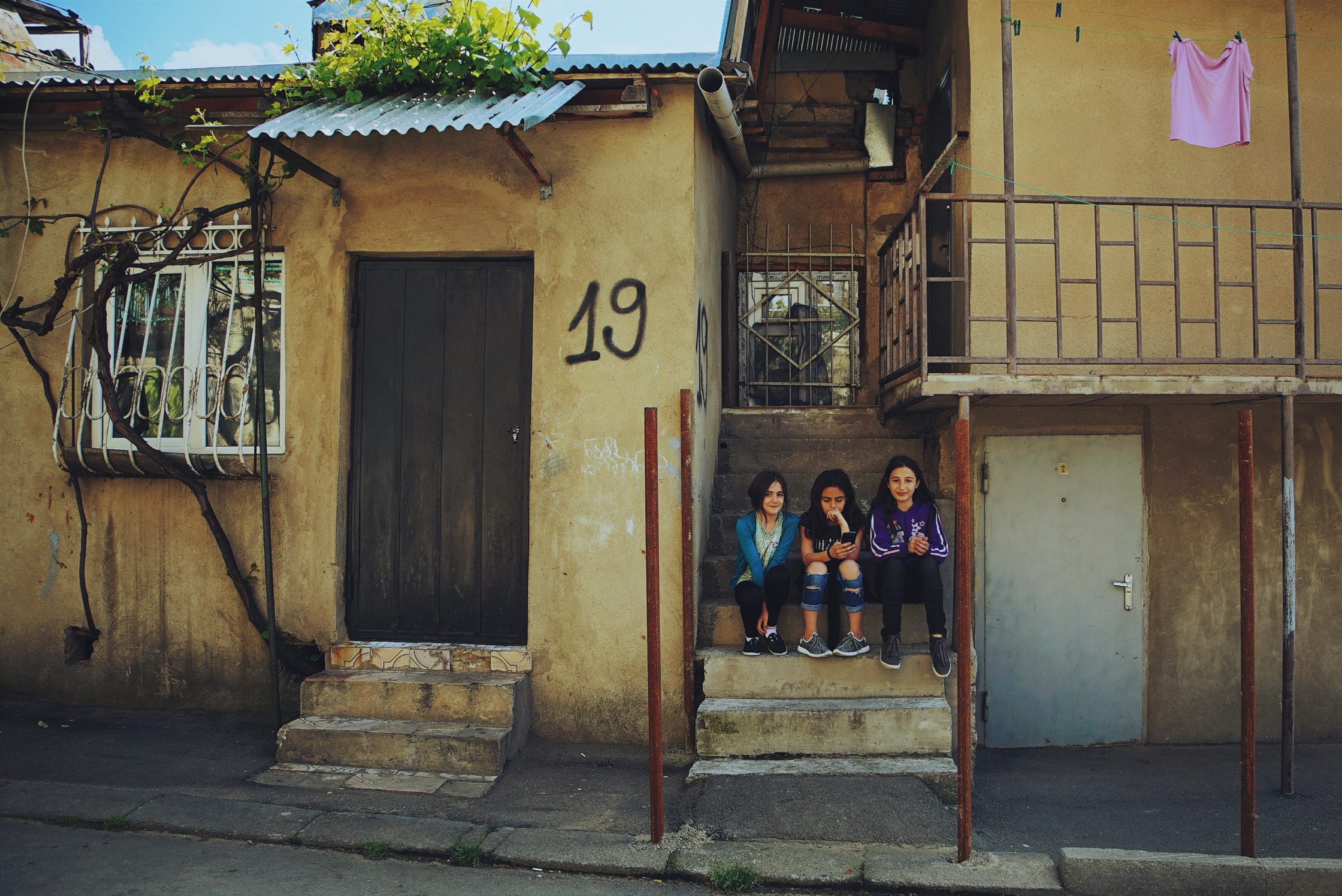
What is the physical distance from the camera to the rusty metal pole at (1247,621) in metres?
3.49

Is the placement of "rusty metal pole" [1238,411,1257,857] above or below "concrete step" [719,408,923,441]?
below

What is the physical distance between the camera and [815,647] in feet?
15.7

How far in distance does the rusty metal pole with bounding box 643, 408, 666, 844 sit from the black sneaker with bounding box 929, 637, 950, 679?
1.90 m

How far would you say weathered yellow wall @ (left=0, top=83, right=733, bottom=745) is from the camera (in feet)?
16.6

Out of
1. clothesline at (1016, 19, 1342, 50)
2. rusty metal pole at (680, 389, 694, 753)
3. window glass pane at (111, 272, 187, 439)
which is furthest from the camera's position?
clothesline at (1016, 19, 1342, 50)

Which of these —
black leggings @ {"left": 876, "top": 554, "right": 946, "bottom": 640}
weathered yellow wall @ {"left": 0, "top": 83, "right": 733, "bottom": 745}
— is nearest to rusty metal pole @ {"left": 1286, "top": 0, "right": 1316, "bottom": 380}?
black leggings @ {"left": 876, "top": 554, "right": 946, "bottom": 640}

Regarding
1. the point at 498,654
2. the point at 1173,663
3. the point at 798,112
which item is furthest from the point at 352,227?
the point at 1173,663

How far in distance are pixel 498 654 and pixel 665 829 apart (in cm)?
164

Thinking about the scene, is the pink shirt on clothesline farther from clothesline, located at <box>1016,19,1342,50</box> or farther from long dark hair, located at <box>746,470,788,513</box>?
long dark hair, located at <box>746,470,788,513</box>

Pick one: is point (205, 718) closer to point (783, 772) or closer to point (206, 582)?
point (206, 582)

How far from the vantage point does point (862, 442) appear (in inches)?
246

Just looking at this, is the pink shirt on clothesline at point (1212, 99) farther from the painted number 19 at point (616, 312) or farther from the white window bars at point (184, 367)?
the white window bars at point (184, 367)

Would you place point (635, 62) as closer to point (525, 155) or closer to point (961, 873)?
point (525, 155)

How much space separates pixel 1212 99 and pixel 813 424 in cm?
328
